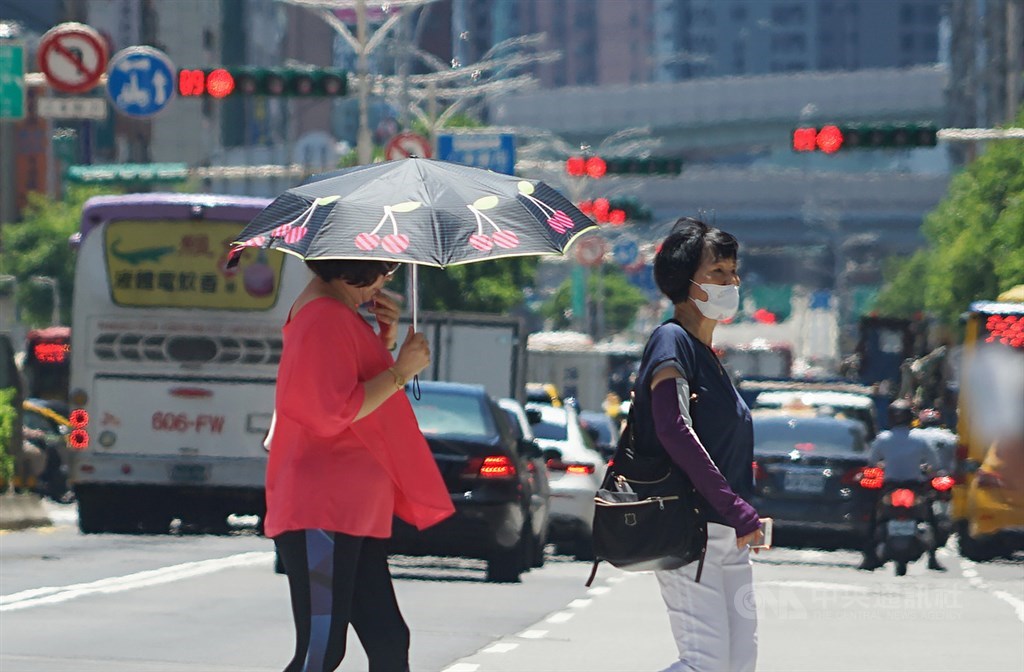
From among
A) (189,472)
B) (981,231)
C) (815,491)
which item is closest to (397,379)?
(189,472)

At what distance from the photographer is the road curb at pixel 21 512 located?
24344 millimetres

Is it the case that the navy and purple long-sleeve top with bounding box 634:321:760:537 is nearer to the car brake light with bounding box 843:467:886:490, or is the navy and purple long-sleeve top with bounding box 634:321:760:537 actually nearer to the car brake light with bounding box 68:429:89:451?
the car brake light with bounding box 843:467:886:490

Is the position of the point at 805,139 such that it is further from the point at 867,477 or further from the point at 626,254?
the point at 626,254

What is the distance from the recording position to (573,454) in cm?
2406

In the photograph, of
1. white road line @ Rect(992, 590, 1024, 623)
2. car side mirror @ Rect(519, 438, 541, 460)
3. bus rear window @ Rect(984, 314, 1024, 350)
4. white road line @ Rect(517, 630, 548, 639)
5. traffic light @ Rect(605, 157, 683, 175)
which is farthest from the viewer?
traffic light @ Rect(605, 157, 683, 175)

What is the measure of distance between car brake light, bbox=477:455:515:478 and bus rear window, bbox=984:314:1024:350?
908 centimetres

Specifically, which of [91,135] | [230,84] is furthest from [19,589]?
[91,135]

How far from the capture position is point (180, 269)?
23.9m

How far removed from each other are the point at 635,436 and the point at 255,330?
16663mm

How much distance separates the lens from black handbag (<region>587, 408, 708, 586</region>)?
7293 millimetres

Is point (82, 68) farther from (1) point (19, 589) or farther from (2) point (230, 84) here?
(1) point (19, 589)

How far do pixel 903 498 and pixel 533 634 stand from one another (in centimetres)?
844

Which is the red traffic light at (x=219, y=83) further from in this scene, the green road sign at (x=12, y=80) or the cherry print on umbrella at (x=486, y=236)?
the cherry print on umbrella at (x=486, y=236)

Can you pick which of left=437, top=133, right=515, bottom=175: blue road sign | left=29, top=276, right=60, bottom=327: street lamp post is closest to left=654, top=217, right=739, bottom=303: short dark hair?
left=437, top=133, right=515, bottom=175: blue road sign
